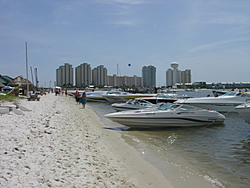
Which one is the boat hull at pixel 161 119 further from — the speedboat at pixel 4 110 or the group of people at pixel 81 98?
the group of people at pixel 81 98

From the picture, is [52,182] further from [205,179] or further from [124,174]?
[205,179]

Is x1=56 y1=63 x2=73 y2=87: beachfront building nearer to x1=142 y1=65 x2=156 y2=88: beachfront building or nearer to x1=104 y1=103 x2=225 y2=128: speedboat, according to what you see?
x1=142 y1=65 x2=156 y2=88: beachfront building

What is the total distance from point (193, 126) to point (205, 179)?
780cm

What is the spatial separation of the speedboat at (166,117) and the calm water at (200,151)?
412mm

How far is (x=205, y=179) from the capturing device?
5.62 metres

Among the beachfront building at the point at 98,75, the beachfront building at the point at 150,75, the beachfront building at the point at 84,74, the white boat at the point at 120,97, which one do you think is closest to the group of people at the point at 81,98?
the white boat at the point at 120,97

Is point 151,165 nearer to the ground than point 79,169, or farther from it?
nearer to the ground

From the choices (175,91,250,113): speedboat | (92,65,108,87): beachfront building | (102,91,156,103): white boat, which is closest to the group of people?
(102,91,156,103): white boat

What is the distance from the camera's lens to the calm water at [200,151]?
6035mm

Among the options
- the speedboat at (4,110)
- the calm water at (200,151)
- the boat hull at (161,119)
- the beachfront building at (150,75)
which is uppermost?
the beachfront building at (150,75)

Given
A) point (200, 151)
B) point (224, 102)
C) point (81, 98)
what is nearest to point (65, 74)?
point (81, 98)

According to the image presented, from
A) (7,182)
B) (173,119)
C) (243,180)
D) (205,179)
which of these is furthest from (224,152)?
(7,182)

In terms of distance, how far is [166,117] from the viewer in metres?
12.5

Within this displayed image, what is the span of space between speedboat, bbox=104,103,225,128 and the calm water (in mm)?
412
